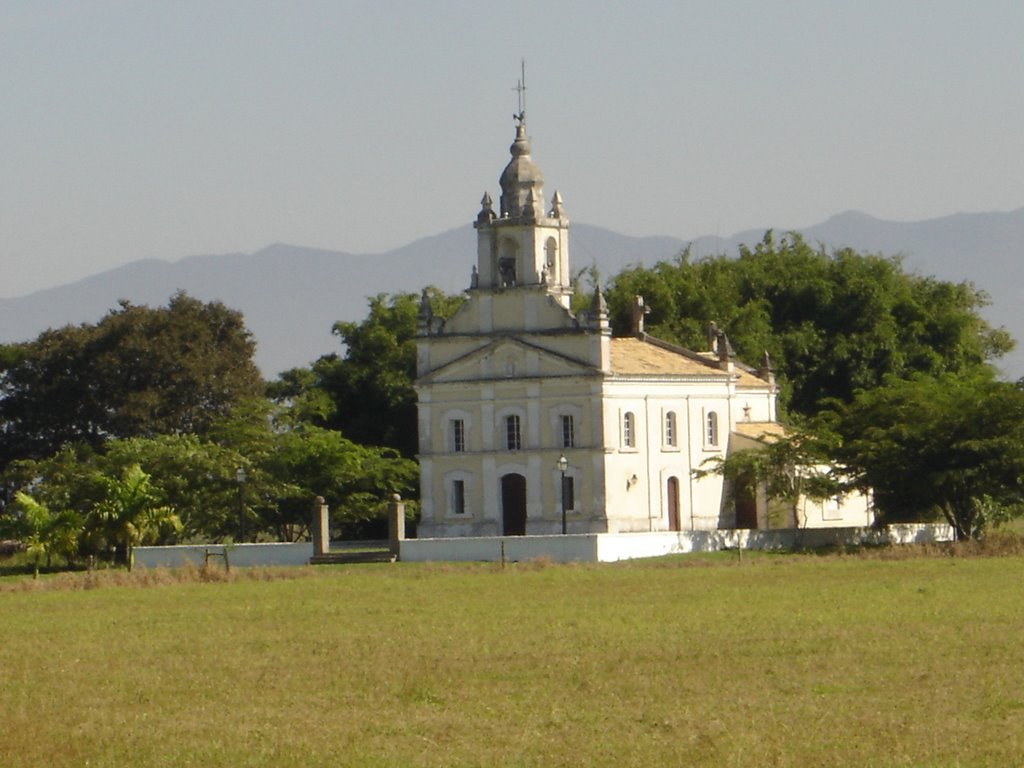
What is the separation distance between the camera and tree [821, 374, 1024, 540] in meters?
61.5

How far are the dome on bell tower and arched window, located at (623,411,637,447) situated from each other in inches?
272

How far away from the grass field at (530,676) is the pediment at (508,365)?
23.1 metres

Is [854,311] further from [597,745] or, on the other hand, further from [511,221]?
[597,745]

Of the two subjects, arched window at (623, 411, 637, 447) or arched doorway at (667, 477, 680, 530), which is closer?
arched window at (623, 411, 637, 447)

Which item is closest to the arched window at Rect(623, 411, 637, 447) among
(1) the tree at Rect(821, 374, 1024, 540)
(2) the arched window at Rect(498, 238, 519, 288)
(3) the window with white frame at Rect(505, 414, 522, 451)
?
(3) the window with white frame at Rect(505, 414, 522, 451)

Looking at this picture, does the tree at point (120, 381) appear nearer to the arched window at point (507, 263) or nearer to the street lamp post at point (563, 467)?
the arched window at point (507, 263)

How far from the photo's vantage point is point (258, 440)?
72125 mm

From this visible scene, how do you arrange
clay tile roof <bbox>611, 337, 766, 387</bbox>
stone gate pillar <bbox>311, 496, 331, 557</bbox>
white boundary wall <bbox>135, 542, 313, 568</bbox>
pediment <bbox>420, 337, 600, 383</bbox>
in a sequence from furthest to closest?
clay tile roof <bbox>611, 337, 766, 387</bbox>, pediment <bbox>420, 337, 600, 383</bbox>, stone gate pillar <bbox>311, 496, 331, 557</bbox>, white boundary wall <bbox>135, 542, 313, 568</bbox>

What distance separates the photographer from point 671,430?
71.7 meters

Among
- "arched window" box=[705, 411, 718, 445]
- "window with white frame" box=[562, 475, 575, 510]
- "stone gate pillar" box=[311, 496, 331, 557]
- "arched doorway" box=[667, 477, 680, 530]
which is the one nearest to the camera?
"stone gate pillar" box=[311, 496, 331, 557]

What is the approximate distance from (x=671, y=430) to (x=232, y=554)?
17743mm

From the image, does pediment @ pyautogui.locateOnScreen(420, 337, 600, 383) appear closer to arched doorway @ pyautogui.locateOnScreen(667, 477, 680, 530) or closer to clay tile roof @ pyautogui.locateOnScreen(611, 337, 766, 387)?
clay tile roof @ pyautogui.locateOnScreen(611, 337, 766, 387)

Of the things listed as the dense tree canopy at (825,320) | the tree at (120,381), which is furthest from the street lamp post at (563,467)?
the tree at (120,381)

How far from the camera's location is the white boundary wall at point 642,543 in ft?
189
